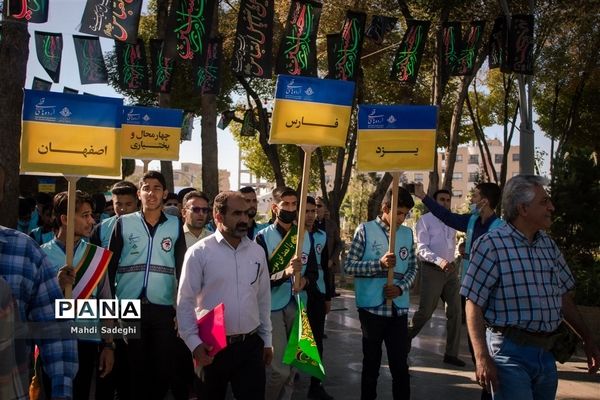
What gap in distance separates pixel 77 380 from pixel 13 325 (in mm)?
2454

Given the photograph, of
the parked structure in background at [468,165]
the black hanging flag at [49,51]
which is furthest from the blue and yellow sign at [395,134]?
the parked structure in background at [468,165]

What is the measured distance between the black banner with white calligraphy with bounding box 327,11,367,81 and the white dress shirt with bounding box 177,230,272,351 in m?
9.96

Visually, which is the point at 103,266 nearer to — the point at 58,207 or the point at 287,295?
the point at 58,207

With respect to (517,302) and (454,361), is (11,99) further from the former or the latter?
(517,302)

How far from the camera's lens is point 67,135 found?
522 centimetres

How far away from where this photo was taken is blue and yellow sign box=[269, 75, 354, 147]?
6.03 metres

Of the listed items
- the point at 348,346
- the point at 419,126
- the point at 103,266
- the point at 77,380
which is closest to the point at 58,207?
the point at 103,266

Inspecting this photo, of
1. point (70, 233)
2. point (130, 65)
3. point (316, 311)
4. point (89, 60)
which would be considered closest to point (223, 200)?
point (70, 233)

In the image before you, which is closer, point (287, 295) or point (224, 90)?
point (287, 295)

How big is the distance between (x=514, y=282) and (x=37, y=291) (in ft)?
7.83

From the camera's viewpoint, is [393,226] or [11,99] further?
[11,99]

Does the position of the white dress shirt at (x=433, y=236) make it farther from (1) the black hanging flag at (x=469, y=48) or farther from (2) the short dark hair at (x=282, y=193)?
(1) the black hanging flag at (x=469, y=48)

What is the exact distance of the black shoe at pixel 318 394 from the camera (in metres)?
6.75

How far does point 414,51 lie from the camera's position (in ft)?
46.7
